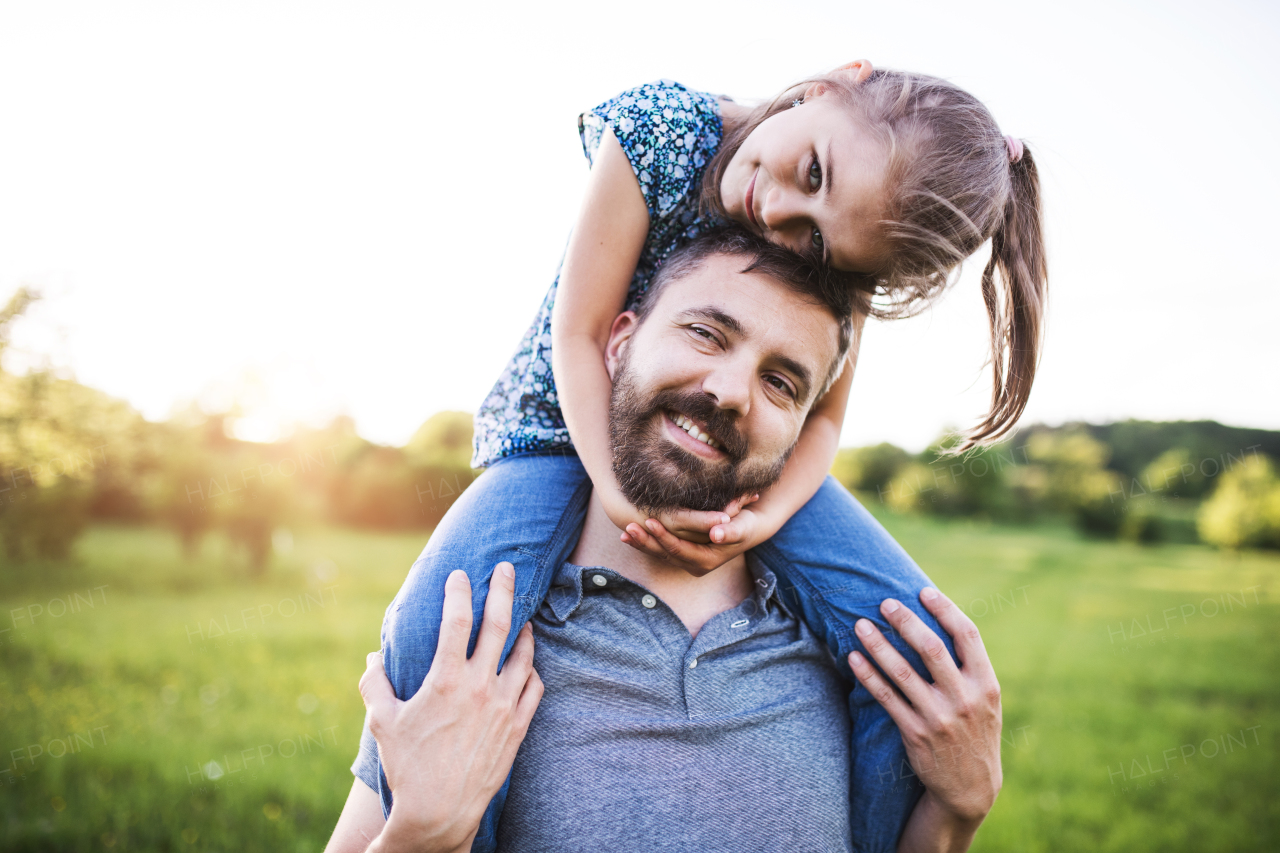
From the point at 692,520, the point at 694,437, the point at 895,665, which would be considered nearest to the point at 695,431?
the point at 694,437

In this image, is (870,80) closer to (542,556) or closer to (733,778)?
(542,556)

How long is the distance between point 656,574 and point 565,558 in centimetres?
31

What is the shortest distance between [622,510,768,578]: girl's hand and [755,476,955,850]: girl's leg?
295 mm

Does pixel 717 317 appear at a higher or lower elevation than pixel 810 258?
lower

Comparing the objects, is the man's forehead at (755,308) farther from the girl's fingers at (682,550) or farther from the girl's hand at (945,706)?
the girl's hand at (945,706)

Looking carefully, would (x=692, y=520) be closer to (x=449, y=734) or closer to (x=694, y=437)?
(x=694, y=437)

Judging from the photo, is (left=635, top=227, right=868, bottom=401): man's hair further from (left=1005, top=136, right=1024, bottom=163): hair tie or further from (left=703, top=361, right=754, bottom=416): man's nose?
(left=1005, top=136, right=1024, bottom=163): hair tie

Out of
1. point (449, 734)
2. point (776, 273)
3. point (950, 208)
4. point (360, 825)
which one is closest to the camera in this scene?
point (449, 734)

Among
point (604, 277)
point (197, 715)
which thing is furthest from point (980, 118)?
point (197, 715)

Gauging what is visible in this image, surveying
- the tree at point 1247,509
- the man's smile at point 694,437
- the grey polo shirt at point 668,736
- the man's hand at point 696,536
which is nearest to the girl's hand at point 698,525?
the man's hand at point 696,536

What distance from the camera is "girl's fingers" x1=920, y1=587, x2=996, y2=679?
6.94ft

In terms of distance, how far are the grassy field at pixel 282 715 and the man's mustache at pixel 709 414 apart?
3.69m

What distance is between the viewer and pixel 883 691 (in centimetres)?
209

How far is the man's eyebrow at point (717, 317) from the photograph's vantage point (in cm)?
201
